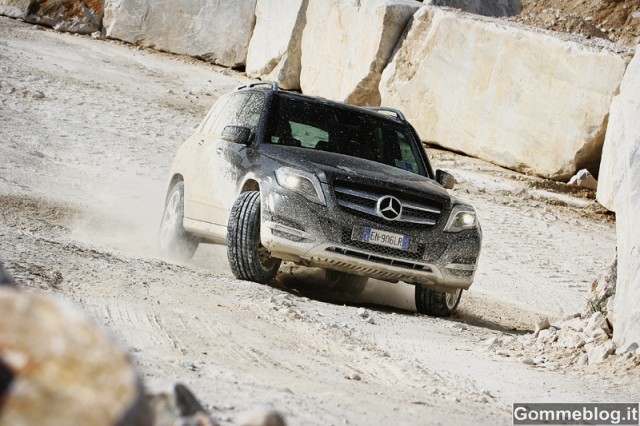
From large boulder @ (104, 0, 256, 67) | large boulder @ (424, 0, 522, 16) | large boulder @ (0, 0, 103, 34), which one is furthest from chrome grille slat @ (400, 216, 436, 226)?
large boulder @ (0, 0, 103, 34)

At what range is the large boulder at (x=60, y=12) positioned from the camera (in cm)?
2533

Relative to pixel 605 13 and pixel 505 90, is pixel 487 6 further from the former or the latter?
pixel 505 90

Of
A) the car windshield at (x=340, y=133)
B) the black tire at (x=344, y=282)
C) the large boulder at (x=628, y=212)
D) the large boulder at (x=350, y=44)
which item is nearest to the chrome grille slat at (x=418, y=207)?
the car windshield at (x=340, y=133)

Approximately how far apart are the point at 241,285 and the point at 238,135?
4.52ft

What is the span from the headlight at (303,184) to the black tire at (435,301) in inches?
52.4

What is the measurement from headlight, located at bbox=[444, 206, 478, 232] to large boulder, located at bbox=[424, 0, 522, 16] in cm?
1264

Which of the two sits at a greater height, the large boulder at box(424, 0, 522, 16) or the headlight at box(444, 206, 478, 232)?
the large boulder at box(424, 0, 522, 16)

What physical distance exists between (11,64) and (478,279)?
11.9 meters

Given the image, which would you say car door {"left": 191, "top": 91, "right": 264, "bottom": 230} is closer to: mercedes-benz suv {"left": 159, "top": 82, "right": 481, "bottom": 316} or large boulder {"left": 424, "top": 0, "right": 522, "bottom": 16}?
mercedes-benz suv {"left": 159, "top": 82, "right": 481, "bottom": 316}

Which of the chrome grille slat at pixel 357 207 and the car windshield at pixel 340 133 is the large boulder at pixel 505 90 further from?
the chrome grille slat at pixel 357 207

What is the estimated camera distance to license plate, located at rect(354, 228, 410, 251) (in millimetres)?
8078

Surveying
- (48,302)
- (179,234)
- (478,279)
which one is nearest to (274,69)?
(478,279)

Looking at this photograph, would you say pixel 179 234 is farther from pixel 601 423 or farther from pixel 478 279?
pixel 601 423

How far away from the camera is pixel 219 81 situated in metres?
23.1
